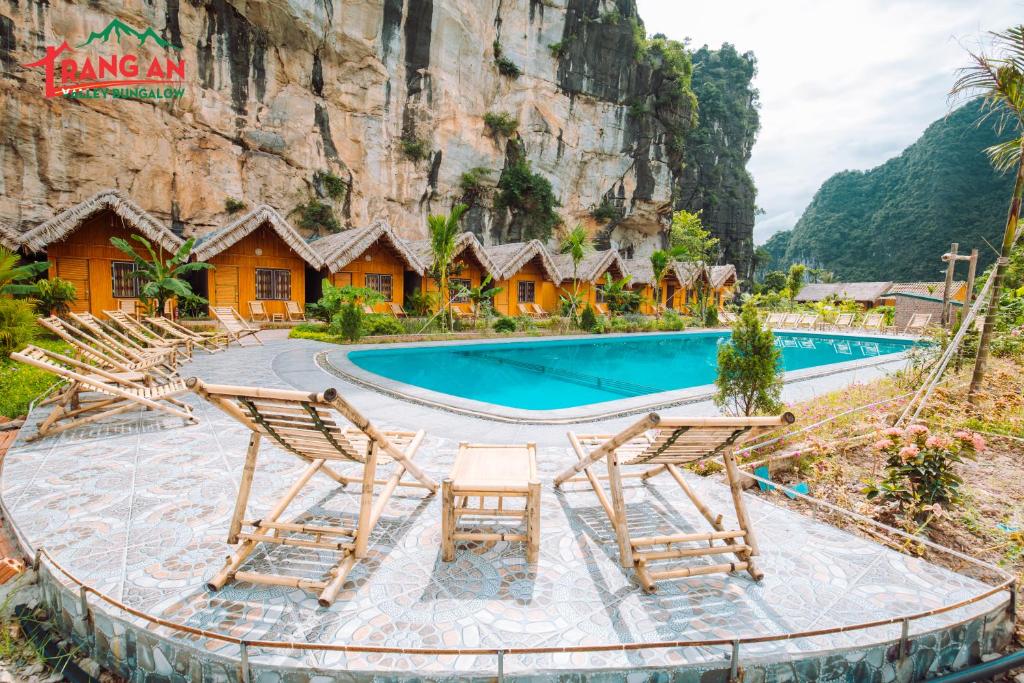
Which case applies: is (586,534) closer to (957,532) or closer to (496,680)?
(496,680)

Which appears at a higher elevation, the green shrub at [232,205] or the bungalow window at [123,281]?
the green shrub at [232,205]

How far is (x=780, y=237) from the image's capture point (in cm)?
6153

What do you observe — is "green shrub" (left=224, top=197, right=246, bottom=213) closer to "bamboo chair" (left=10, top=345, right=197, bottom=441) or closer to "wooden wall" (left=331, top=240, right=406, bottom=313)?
"wooden wall" (left=331, top=240, right=406, bottom=313)

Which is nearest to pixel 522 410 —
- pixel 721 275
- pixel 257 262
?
pixel 257 262

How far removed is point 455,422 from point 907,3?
6.46 meters

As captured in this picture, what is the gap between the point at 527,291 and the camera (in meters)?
20.5

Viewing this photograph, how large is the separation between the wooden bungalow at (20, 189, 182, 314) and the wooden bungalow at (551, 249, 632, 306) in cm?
1402

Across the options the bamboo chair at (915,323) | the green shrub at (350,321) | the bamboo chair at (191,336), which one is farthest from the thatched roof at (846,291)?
the bamboo chair at (191,336)

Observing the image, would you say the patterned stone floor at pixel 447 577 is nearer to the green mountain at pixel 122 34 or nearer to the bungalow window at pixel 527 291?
the bungalow window at pixel 527 291

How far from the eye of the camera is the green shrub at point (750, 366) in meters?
4.66

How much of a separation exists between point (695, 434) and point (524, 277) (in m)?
18.3

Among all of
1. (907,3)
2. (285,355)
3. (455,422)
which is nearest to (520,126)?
(285,355)

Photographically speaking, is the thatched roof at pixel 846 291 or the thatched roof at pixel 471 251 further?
the thatched roof at pixel 846 291

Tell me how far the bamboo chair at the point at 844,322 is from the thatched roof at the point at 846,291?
11.6m
